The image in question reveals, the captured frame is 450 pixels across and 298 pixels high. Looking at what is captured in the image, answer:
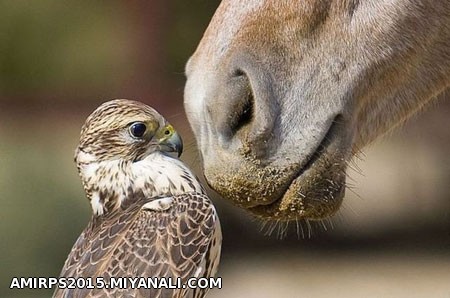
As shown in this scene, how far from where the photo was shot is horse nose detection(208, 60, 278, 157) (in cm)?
145

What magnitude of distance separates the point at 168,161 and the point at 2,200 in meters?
2.24

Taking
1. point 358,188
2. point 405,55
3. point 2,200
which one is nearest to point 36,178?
point 2,200

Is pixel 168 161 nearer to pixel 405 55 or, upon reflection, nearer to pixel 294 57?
pixel 294 57

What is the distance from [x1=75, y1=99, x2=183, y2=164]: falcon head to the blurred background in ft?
6.25

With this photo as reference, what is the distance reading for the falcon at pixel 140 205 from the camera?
4.48 feet

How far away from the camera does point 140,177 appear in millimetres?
1380

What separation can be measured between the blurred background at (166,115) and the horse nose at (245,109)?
1813 mm

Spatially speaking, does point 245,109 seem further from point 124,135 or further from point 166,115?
point 166,115

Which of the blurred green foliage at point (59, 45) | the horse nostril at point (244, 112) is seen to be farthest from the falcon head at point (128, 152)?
the blurred green foliage at point (59, 45)

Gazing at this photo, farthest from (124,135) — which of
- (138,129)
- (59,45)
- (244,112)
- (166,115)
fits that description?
(59,45)

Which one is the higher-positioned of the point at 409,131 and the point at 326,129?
the point at 326,129

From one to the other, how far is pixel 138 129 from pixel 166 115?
1973 mm

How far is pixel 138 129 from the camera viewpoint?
136 cm

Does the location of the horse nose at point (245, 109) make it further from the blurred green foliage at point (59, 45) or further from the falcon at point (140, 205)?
the blurred green foliage at point (59, 45)
